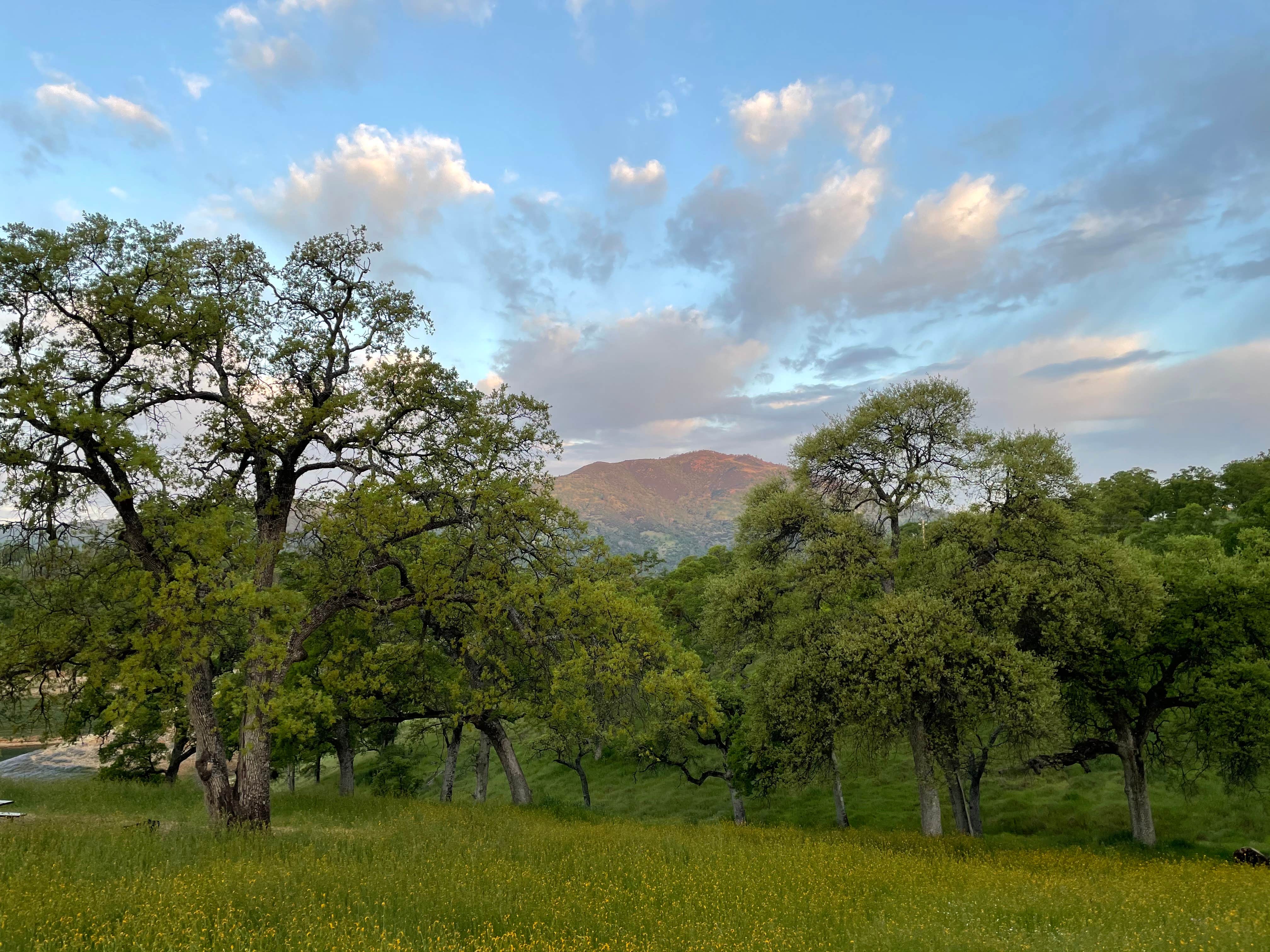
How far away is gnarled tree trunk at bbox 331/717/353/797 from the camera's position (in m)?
33.0

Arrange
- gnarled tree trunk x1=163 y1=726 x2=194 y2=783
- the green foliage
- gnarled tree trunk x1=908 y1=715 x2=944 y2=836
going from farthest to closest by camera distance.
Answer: the green foliage, gnarled tree trunk x1=163 y1=726 x2=194 y2=783, gnarled tree trunk x1=908 y1=715 x2=944 y2=836

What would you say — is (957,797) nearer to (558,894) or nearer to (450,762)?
(450,762)

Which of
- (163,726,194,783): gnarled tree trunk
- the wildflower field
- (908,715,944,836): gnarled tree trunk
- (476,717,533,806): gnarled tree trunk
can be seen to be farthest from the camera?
(163,726,194,783): gnarled tree trunk

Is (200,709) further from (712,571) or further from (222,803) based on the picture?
(712,571)

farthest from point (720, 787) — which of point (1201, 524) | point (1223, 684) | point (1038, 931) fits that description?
point (1201, 524)

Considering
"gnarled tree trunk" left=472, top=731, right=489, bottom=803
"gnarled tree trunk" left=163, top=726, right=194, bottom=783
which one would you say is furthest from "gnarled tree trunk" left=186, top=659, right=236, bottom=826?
"gnarled tree trunk" left=163, top=726, right=194, bottom=783

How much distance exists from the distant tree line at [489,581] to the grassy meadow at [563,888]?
2.96 m

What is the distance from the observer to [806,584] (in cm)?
2491

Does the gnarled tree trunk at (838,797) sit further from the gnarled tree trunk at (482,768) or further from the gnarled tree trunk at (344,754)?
the gnarled tree trunk at (344,754)

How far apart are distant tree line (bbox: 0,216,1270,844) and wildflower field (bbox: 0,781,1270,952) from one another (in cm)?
321

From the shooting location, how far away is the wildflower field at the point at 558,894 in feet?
26.9

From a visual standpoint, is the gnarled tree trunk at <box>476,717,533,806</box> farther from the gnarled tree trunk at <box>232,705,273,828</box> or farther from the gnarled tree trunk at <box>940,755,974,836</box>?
the gnarled tree trunk at <box>940,755,974,836</box>

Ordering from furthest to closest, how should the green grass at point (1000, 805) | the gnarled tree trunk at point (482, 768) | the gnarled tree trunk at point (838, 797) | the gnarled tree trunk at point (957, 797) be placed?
1. the gnarled tree trunk at point (482, 768)
2. the gnarled tree trunk at point (838, 797)
3. the green grass at point (1000, 805)
4. the gnarled tree trunk at point (957, 797)

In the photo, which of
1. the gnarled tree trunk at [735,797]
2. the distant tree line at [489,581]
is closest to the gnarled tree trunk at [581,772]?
the gnarled tree trunk at [735,797]
